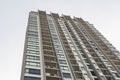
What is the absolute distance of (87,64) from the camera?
54156mm

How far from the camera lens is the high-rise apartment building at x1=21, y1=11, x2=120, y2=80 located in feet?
151

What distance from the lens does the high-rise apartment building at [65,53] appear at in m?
Result: 45.9

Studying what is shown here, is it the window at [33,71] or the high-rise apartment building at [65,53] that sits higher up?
the high-rise apartment building at [65,53]

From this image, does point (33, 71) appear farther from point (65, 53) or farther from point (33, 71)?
point (65, 53)

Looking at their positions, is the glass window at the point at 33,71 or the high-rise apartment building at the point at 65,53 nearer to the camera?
the glass window at the point at 33,71

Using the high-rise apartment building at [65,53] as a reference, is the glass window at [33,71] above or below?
below

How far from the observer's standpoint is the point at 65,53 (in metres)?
55.4

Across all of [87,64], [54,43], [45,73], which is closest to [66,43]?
[54,43]

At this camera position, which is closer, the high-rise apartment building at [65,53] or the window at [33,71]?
the window at [33,71]

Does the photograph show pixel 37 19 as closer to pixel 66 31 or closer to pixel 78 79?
pixel 66 31

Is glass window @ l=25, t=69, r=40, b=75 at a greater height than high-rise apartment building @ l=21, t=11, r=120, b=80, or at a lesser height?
lesser

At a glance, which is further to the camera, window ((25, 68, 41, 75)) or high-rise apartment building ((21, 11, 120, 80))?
high-rise apartment building ((21, 11, 120, 80))

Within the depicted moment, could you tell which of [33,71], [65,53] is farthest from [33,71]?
[65,53]

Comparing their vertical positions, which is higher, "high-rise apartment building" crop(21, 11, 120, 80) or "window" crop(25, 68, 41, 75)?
"high-rise apartment building" crop(21, 11, 120, 80)
